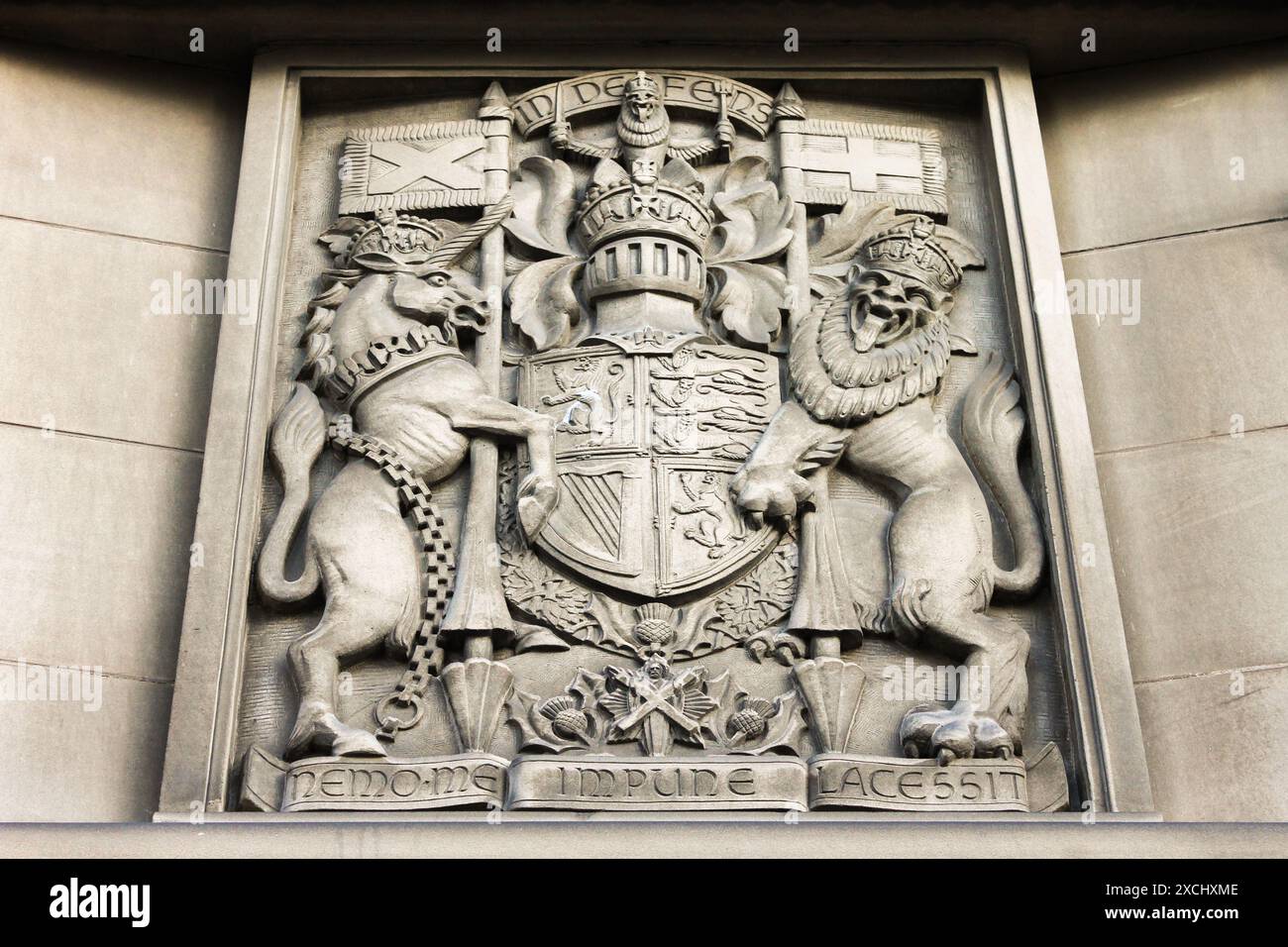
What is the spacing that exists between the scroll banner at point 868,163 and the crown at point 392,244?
58.8 inches

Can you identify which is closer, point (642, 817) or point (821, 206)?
point (642, 817)

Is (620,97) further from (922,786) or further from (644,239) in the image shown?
(922,786)

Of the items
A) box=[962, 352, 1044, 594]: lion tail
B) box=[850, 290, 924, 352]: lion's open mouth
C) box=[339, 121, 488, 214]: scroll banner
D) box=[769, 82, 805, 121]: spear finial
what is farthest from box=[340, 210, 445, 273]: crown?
box=[962, 352, 1044, 594]: lion tail

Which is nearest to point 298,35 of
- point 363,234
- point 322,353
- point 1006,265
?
point 363,234

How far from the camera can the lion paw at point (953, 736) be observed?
5.34 m

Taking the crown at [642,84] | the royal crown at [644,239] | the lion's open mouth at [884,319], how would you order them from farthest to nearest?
1. the crown at [642,84]
2. the royal crown at [644,239]
3. the lion's open mouth at [884,319]

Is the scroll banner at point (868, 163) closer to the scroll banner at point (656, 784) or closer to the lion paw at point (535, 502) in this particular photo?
the lion paw at point (535, 502)

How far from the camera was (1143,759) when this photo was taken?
5.36 meters

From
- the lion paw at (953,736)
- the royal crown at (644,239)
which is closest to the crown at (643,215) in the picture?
the royal crown at (644,239)

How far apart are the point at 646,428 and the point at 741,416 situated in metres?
0.36

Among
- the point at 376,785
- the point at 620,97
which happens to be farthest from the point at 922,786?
the point at 620,97

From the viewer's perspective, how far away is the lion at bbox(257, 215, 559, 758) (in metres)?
5.56
